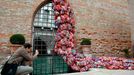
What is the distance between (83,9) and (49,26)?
6.44ft

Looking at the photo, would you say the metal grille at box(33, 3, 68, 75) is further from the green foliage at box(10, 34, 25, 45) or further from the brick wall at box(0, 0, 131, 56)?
the green foliage at box(10, 34, 25, 45)

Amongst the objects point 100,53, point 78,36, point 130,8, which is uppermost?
point 130,8

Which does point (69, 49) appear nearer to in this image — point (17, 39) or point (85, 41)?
point (17, 39)

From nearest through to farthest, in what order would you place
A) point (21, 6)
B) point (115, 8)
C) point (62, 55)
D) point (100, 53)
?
point (62, 55) < point (21, 6) < point (100, 53) < point (115, 8)

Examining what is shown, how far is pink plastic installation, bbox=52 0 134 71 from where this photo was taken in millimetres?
9969

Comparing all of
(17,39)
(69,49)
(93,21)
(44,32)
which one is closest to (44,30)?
(44,32)

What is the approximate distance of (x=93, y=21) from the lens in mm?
14727

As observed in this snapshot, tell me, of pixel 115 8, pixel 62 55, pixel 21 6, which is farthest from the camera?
pixel 115 8

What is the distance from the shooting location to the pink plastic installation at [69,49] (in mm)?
9969

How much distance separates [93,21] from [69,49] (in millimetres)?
4860

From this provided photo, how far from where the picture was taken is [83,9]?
568 inches

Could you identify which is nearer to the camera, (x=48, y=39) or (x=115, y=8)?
(x=48, y=39)

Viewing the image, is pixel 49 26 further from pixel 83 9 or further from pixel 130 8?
pixel 130 8

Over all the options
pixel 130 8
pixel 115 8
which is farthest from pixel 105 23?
pixel 130 8
